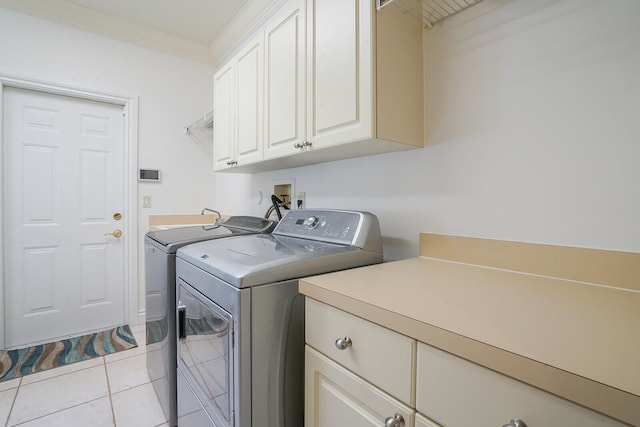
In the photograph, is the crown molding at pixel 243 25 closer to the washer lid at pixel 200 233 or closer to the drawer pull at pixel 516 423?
the washer lid at pixel 200 233

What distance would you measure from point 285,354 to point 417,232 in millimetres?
751

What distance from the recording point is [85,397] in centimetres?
178

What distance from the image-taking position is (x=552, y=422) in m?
0.44

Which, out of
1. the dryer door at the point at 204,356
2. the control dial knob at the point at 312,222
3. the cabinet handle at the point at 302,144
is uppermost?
the cabinet handle at the point at 302,144

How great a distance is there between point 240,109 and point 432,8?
121 cm

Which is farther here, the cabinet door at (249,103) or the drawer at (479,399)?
the cabinet door at (249,103)

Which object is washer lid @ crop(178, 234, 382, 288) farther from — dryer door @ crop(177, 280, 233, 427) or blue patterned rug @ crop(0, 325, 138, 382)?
blue patterned rug @ crop(0, 325, 138, 382)

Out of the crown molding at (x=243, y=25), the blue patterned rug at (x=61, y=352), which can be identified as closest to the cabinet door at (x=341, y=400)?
the blue patterned rug at (x=61, y=352)

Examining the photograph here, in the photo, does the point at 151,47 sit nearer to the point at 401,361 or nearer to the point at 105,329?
the point at 105,329

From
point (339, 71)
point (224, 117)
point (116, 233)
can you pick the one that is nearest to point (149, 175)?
point (116, 233)

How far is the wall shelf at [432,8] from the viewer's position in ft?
3.73

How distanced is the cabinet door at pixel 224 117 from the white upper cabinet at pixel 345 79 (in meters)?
0.57

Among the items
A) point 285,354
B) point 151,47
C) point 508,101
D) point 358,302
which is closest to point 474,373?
point 358,302

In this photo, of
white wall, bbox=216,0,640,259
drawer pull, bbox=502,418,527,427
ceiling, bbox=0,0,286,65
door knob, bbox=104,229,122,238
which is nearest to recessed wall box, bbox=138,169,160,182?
door knob, bbox=104,229,122,238
